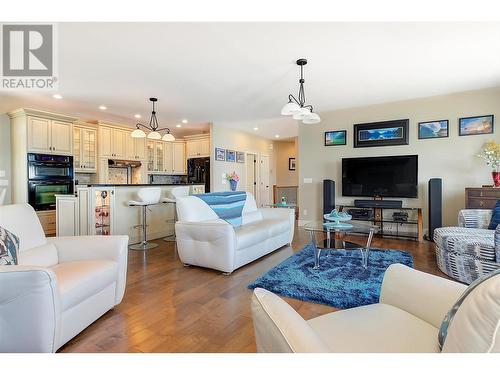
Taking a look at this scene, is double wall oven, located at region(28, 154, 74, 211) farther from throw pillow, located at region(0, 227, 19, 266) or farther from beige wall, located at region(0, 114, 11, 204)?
throw pillow, located at region(0, 227, 19, 266)

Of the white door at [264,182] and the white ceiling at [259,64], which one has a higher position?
the white ceiling at [259,64]

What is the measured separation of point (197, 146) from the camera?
755 cm

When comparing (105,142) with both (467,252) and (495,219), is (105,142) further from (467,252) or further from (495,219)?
(495,219)

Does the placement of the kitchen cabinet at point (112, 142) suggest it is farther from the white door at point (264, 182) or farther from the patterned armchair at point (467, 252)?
the patterned armchair at point (467, 252)

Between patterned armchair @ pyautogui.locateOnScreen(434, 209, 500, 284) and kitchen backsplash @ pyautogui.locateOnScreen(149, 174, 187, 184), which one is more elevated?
kitchen backsplash @ pyautogui.locateOnScreen(149, 174, 187, 184)

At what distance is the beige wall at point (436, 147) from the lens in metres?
4.27

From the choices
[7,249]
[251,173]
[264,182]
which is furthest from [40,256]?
[264,182]

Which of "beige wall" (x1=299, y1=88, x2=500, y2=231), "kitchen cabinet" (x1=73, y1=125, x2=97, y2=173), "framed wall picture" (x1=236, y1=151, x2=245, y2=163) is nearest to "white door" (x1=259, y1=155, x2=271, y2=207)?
"framed wall picture" (x1=236, y1=151, x2=245, y2=163)

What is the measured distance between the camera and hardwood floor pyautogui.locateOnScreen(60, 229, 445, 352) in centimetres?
160

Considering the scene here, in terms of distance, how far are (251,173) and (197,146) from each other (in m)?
1.90

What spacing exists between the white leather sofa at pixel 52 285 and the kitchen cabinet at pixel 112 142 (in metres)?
4.28

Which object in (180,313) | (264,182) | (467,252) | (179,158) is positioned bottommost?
(180,313)

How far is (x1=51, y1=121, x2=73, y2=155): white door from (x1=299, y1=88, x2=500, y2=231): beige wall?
5108 millimetres

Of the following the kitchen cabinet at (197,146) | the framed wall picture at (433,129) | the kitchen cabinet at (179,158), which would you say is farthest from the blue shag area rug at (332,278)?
the kitchen cabinet at (179,158)
